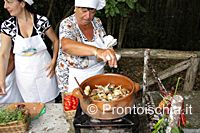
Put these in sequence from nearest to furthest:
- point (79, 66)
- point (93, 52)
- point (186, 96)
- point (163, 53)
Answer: point (93, 52) < point (79, 66) < point (186, 96) < point (163, 53)

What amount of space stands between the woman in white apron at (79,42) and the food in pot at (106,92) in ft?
0.93

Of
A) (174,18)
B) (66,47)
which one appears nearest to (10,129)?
(66,47)

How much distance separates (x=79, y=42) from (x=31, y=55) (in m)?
0.80

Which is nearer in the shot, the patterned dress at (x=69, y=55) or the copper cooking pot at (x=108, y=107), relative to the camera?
the copper cooking pot at (x=108, y=107)

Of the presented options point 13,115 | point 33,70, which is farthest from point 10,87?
point 13,115

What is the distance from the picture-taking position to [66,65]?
108 inches

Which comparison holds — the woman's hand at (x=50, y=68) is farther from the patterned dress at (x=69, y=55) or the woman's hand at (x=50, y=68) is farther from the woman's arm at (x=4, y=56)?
the woman's arm at (x=4, y=56)

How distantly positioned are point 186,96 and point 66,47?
149 cm

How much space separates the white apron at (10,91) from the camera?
118 inches

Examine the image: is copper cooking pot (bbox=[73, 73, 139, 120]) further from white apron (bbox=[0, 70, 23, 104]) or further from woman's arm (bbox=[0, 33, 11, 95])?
white apron (bbox=[0, 70, 23, 104])

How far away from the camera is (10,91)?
305 centimetres

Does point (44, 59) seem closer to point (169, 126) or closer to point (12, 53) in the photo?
point (12, 53)

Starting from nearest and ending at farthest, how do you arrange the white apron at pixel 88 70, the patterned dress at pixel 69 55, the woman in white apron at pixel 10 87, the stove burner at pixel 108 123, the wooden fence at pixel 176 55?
the stove burner at pixel 108 123
the patterned dress at pixel 69 55
the white apron at pixel 88 70
the woman in white apron at pixel 10 87
the wooden fence at pixel 176 55

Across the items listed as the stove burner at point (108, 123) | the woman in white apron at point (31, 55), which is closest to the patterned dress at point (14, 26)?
the woman in white apron at point (31, 55)
